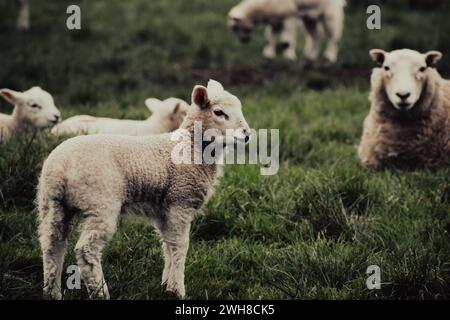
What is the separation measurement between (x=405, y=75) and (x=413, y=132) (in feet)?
1.93

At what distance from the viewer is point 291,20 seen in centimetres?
984

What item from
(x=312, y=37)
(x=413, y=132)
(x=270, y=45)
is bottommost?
(x=413, y=132)

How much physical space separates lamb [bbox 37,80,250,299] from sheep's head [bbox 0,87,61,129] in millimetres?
2338

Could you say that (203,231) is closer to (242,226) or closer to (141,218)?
(242,226)

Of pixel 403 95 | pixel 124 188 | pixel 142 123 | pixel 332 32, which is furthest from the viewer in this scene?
pixel 332 32

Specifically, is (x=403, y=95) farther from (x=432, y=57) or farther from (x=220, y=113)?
(x=220, y=113)

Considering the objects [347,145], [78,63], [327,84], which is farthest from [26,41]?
[347,145]

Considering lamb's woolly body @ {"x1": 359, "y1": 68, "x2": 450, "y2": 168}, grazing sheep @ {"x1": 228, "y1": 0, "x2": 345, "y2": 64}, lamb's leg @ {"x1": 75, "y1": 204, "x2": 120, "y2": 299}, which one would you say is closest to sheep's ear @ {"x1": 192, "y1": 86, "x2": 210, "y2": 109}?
lamb's leg @ {"x1": 75, "y1": 204, "x2": 120, "y2": 299}

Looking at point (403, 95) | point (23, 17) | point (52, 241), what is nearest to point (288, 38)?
point (23, 17)

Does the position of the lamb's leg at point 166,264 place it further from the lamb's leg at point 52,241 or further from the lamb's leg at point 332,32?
the lamb's leg at point 332,32

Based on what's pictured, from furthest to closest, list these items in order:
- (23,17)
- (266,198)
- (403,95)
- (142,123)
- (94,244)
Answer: (23,17) < (142,123) < (403,95) < (266,198) < (94,244)

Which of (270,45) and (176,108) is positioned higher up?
(270,45)

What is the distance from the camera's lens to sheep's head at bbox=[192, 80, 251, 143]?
346 cm
